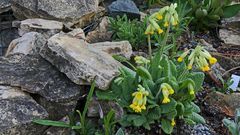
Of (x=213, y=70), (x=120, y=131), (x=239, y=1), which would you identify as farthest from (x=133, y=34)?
(x=239, y=1)

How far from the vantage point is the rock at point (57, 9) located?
318cm

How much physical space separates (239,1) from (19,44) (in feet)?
6.83

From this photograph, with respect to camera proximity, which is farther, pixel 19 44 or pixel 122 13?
pixel 122 13

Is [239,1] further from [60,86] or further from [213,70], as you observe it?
[60,86]

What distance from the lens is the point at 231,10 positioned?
3480 mm

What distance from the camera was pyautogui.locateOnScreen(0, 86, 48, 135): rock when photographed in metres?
2.32

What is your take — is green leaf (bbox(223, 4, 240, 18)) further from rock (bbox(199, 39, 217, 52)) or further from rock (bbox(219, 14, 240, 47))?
rock (bbox(199, 39, 217, 52))

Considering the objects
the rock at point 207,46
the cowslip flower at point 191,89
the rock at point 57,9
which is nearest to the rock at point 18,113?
the cowslip flower at point 191,89

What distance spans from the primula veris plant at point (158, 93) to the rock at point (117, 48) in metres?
0.39

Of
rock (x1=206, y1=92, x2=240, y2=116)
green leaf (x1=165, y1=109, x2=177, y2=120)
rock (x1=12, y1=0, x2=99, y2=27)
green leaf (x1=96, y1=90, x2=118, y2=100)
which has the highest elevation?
rock (x1=12, y1=0, x2=99, y2=27)

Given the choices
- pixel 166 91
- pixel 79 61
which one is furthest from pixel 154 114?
pixel 79 61

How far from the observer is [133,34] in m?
3.07

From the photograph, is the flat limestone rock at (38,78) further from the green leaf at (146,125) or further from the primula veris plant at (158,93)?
the green leaf at (146,125)

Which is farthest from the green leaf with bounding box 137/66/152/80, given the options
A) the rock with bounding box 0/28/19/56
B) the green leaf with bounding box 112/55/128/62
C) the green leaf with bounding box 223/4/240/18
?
the rock with bounding box 0/28/19/56
